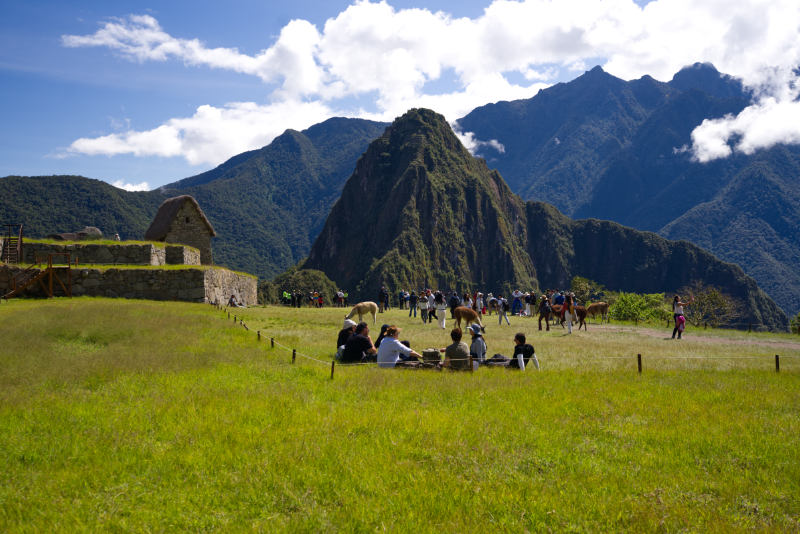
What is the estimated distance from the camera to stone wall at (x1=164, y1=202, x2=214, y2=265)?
131 feet

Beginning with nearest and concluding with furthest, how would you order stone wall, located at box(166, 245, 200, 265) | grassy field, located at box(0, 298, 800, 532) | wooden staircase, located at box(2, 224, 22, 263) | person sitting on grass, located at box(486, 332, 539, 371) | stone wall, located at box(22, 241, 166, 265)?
grassy field, located at box(0, 298, 800, 532) < person sitting on grass, located at box(486, 332, 539, 371) < wooden staircase, located at box(2, 224, 22, 263) < stone wall, located at box(22, 241, 166, 265) < stone wall, located at box(166, 245, 200, 265)

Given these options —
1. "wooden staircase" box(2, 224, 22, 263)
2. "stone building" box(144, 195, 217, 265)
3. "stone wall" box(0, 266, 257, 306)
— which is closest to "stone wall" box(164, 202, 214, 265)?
"stone building" box(144, 195, 217, 265)

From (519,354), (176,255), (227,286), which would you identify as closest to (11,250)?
(176,255)

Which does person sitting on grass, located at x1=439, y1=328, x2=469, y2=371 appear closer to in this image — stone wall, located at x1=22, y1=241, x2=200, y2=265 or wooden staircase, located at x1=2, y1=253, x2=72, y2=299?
wooden staircase, located at x1=2, y1=253, x2=72, y2=299

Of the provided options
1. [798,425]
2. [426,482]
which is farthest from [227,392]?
[798,425]

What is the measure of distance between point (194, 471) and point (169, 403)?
2.59m

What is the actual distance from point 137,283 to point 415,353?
2036cm

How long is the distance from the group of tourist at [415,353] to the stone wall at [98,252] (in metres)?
22.1

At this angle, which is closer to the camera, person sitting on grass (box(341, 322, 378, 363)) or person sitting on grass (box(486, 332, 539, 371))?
person sitting on grass (box(486, 332, 539, 371))

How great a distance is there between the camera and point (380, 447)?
19.9 feet

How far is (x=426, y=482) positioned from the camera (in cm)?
517

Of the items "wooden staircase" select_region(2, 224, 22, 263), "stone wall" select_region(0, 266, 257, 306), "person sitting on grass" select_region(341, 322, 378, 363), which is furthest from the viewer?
"wooden staircase" select_region(2, 224, 22, 263)

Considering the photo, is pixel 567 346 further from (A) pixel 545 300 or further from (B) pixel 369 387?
(B) pixel 369 387

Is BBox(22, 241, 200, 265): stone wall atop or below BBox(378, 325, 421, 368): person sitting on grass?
atop
